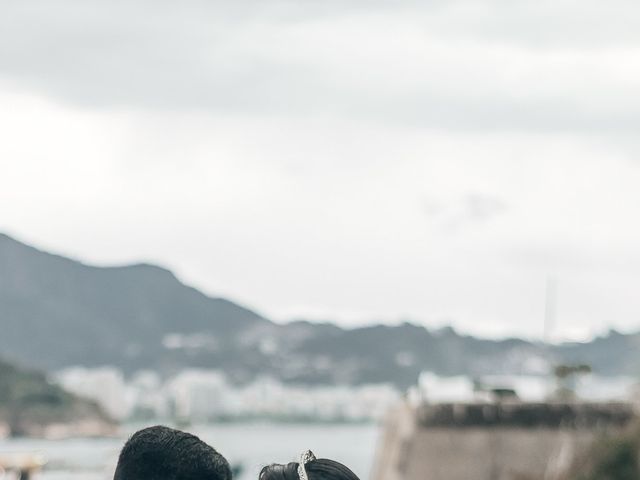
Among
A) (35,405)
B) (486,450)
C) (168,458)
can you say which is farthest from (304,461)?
(35,405)

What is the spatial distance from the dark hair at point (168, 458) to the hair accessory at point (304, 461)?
140mm

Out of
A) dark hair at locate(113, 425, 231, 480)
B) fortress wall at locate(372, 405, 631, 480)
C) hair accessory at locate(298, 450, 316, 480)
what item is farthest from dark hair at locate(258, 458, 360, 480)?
fortress wall at locate(372, 405, 631, 480)

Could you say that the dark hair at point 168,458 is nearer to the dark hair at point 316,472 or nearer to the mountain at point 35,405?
the dark hair at point 316,472

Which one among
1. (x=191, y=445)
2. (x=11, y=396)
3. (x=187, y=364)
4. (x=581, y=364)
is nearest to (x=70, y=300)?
(x=187, y=364)

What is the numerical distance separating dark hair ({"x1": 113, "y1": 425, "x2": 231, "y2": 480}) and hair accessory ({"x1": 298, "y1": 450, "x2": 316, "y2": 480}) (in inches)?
5.5

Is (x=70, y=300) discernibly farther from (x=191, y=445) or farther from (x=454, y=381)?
(x=191, y=445)

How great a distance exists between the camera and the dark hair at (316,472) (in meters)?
3.30

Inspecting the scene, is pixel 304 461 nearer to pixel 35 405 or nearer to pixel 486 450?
pixel 486 450

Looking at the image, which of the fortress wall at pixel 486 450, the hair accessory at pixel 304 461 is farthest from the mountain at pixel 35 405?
the hair accessory at pixel 304 461

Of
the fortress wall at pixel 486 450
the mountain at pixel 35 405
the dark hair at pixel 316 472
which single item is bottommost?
the dark hair at pixel 316 472

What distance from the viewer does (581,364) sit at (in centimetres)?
2389

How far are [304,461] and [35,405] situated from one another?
13509cm

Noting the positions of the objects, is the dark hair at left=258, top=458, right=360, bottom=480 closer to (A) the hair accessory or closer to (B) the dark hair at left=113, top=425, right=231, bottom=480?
(A) the hair accessory

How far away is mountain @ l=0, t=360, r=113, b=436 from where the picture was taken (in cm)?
13188
